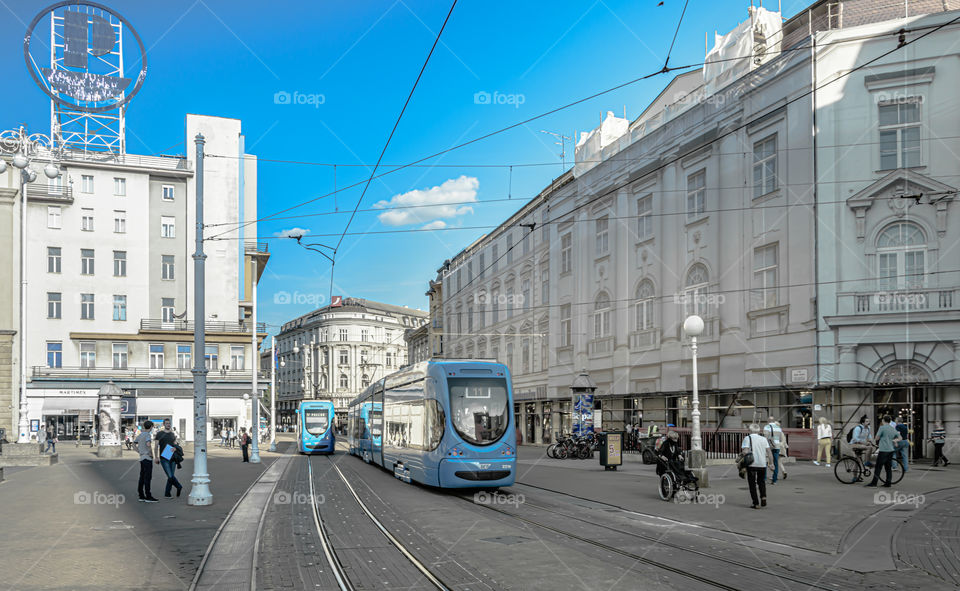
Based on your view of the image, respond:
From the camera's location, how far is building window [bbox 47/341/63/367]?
56.5 m

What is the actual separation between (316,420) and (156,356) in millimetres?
20634

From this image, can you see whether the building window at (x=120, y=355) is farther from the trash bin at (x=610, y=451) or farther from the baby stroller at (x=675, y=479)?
the baby stroller at (x=675, y=479)

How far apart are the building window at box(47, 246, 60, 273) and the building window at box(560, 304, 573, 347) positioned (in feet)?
120

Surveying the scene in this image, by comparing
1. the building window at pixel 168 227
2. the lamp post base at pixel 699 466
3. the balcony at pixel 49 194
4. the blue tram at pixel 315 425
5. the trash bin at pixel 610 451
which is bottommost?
the blue tram at pixel 315 425

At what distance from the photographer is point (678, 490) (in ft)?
54.5

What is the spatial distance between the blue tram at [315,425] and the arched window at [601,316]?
48.4ft

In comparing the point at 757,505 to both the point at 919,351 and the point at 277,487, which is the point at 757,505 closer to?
the point at 277,487

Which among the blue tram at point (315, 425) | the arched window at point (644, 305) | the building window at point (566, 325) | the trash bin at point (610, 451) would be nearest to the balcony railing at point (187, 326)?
the blue tram at point (315, 425)

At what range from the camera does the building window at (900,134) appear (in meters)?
26.8

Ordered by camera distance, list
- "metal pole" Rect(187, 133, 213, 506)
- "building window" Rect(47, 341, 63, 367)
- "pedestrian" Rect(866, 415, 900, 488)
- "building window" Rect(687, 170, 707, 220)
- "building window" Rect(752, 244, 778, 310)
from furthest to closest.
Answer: "building window" Rect(47, 341, 63, 367) < "building window" Rect(687, 170, 707, 220) < "building window" Rect(752, 244, 778, 310) < "pedestrian" Rect(866, 415, 900, 488) < "metal pole" Rect(187, 133, 213, 506)

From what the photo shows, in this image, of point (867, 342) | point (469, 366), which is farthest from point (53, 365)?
point (867, 342)

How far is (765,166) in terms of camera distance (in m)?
30.7

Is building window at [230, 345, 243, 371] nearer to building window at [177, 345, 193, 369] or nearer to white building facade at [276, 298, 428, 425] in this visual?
building window at [177, 345, 193, 369]

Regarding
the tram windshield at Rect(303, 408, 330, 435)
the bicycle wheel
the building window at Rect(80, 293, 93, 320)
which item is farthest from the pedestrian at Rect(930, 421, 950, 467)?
the building window at Rect(80, 293, 93, 320)
